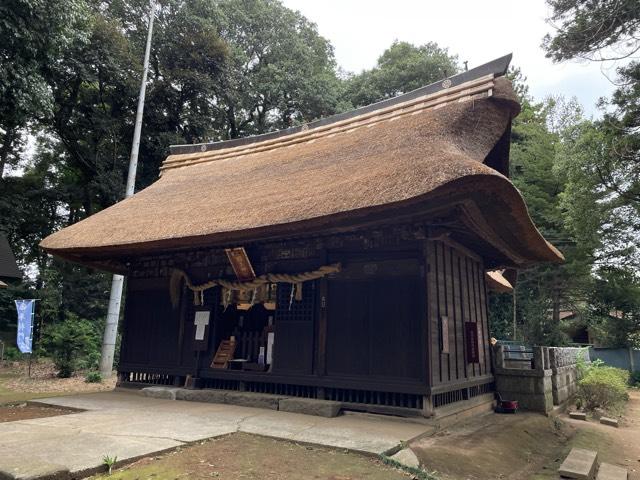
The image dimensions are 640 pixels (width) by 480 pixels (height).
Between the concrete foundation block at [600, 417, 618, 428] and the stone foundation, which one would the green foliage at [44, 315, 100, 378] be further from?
the concrete foundation block at [600, 417, 618, 428]

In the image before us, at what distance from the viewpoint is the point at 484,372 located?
9.56 metres

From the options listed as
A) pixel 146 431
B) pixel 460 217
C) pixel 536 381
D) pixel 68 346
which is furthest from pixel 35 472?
pixel 68 346

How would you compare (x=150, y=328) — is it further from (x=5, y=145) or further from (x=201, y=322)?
(x=5, y=145)

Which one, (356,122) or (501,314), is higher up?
(356,122)

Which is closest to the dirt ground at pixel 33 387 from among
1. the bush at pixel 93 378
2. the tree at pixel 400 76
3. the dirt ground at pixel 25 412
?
the dirt ground at pixel 25 412

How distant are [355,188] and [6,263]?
809 inches

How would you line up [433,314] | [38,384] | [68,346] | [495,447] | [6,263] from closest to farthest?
[495,447], [433,314], [38,384], [68,346], [6,263]

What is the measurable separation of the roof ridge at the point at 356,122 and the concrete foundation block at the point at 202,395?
625 cm

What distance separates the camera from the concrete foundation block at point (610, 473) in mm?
5633

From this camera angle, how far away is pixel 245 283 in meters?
8.65

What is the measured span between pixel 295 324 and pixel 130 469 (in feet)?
13.7

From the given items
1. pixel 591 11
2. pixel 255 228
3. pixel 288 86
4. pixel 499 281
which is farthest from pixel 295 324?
pixel 288 86

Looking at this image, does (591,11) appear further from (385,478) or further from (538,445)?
(385,478)

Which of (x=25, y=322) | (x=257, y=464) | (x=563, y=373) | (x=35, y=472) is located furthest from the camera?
(x=25, y=322)
